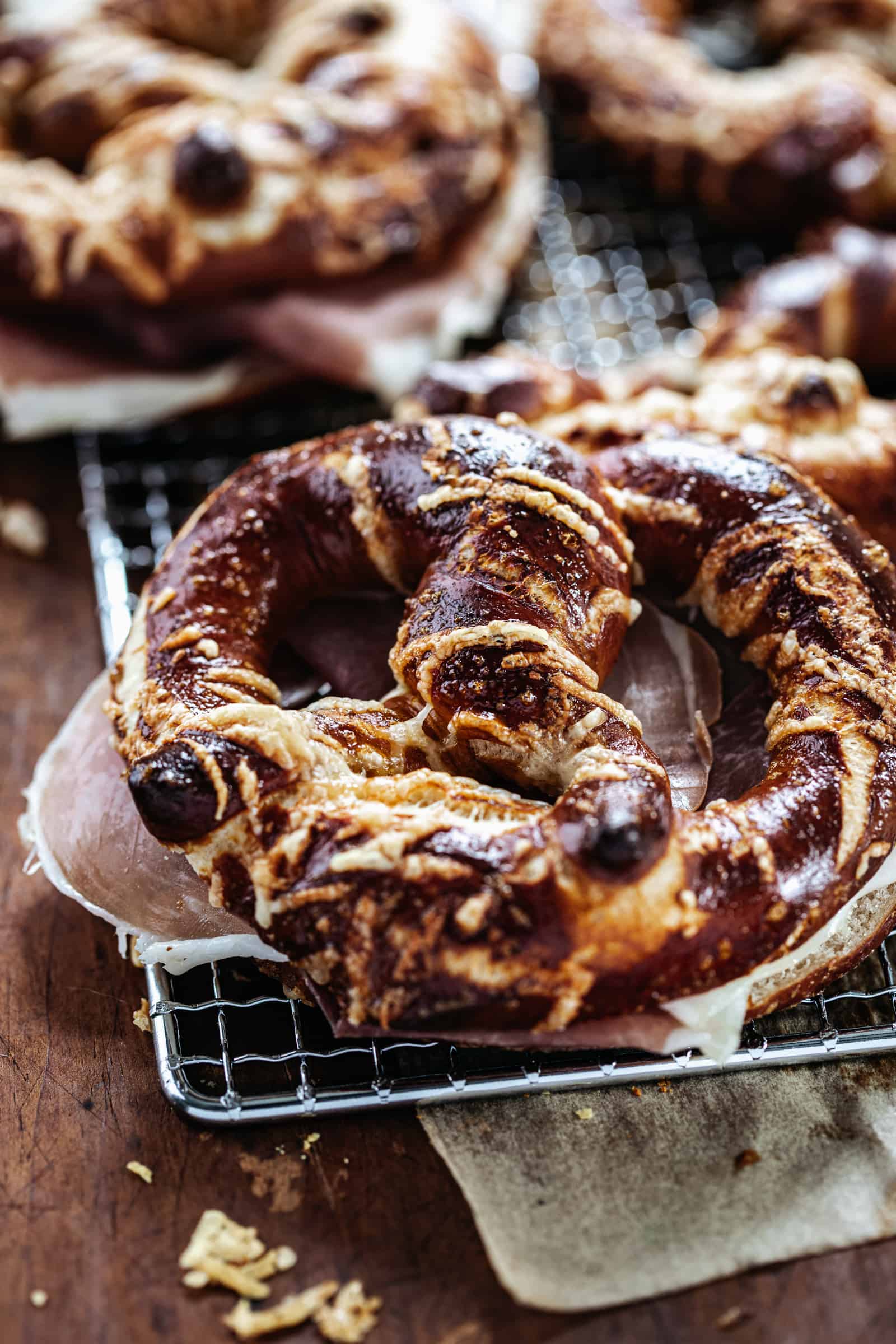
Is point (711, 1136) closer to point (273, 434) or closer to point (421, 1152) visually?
point (421, 1152)

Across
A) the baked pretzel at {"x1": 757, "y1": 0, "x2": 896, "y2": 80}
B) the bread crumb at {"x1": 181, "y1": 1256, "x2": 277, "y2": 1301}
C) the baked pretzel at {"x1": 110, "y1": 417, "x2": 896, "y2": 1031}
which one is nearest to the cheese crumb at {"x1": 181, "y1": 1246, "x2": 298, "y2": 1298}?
the bread crumb at {"x1": 181, "y1": 1256, "x2": 277, "y2": 1301}

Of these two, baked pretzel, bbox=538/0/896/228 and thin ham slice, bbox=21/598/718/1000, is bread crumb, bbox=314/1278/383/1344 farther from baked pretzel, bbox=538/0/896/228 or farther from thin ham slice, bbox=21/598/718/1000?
baked pretzel, bbox=538/0/896/228

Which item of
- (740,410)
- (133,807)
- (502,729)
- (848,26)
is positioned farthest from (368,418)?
(848,26)

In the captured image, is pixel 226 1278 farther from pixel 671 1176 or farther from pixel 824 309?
pixel 824 309

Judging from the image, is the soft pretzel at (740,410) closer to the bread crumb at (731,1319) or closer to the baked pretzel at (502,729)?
the baked pretzel at (502,729)

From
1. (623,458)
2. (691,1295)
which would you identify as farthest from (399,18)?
(691,1295)

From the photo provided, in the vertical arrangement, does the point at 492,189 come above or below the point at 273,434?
above

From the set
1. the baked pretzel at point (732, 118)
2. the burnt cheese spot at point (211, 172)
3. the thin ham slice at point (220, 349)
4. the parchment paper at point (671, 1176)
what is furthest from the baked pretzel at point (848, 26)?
the parchment paper at point (671, 1176)
